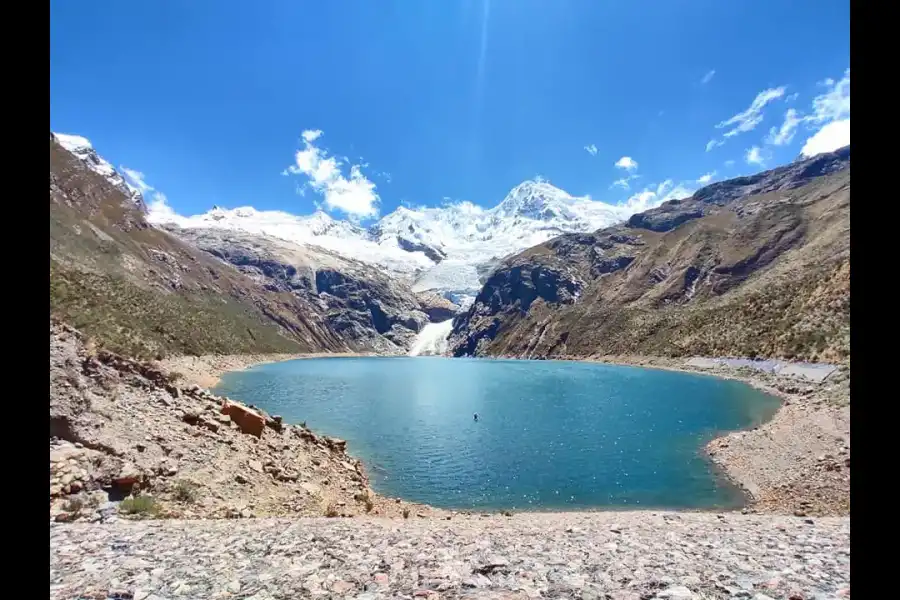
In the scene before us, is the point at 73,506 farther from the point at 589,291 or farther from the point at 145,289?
the point at 589,291

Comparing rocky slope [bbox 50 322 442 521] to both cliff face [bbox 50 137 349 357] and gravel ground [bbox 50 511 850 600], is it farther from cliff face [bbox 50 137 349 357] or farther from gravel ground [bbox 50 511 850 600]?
cliff face [bbox 50 137 349 357]

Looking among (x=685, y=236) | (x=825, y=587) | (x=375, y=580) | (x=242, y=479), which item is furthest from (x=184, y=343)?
(x=685, y=236)

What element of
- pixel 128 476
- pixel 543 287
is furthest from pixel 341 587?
pixel 543 287

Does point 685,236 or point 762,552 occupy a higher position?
point 685,236

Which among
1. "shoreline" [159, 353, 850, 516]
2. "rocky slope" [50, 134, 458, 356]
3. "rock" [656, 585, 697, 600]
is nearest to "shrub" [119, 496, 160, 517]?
"shoreline" [159, 353, 850, 516]

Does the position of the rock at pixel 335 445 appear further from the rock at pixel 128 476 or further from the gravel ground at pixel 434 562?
the gravel ground at pixel 434 562

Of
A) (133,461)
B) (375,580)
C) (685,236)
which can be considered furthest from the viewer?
(685,236)
